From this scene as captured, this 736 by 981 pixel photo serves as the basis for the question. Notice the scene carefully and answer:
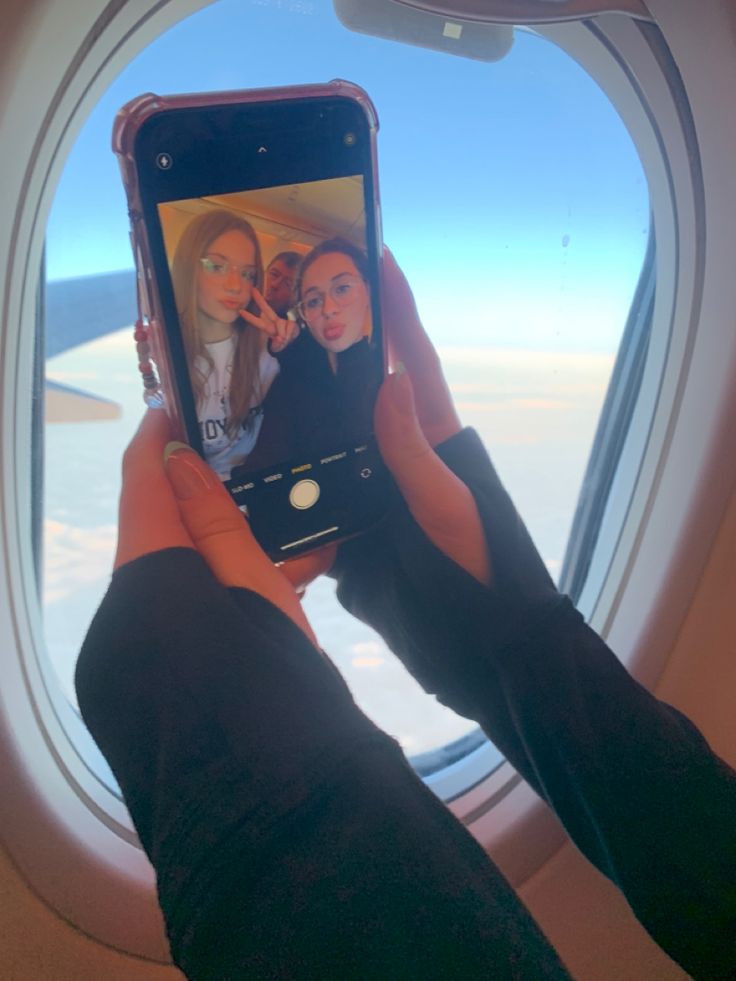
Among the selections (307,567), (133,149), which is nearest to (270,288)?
(133,149)

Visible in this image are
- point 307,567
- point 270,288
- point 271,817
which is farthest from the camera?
point 307,567

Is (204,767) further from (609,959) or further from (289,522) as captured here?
(609,959)

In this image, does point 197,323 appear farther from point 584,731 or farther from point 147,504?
point 584,731

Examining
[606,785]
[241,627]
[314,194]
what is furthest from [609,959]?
[314,194]

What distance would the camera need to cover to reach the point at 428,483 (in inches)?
20.7

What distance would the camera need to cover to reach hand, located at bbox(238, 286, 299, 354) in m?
0.46

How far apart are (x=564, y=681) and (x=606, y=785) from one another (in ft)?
0.24

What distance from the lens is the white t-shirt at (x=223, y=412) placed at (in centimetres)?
46

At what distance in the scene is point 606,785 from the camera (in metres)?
0.46

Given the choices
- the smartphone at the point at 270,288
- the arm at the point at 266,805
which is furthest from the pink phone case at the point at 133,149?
the arm at the point at 266,805

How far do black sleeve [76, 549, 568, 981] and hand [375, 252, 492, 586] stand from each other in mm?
157

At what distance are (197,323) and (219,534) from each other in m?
0.14

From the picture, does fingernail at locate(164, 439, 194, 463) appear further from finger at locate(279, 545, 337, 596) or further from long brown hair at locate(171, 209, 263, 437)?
finger at locate(279, 545, 337, 596)

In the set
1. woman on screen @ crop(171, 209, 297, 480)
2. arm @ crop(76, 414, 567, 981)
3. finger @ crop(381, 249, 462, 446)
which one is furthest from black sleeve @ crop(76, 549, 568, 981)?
finger @ crop(381, 249, 462, 446)
